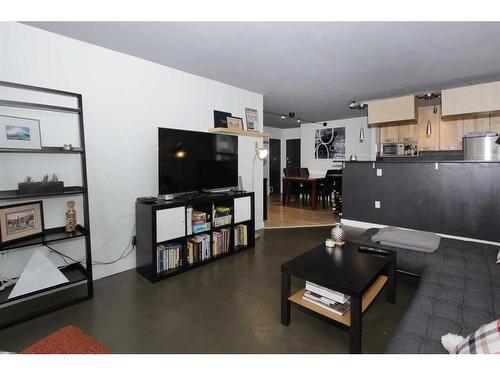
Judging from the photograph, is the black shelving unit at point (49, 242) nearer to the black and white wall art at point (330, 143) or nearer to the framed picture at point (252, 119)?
the framed picture at point (252, 119)

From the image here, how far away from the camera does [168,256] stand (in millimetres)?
2742

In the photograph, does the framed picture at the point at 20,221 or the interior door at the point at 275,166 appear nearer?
the framed picture at the point at 20,221

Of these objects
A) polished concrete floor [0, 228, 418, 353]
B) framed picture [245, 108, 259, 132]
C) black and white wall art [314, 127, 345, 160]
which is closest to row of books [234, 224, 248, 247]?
polished concrete floor [0, 228, 418, 353]

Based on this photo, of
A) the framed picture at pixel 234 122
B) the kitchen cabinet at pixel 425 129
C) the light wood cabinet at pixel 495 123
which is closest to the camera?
the framed picture at pixel 234 122

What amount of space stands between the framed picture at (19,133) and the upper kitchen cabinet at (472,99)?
198 inches

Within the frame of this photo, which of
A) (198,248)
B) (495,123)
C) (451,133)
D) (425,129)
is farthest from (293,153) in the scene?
(198,248)

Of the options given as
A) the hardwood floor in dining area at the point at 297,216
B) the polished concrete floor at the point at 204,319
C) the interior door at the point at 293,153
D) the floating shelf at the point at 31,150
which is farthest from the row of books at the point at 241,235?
the interior door at the point at 293,153

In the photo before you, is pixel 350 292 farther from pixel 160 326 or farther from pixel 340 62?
pixel 340 62

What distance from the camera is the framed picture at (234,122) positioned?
3881mm

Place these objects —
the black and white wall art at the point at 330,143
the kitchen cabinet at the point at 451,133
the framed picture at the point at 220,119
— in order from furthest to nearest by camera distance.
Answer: the black and white wall art at the point at 330,143, the kitchen cabinet at the point at 451,133, the framed picture at the point at 220,119
